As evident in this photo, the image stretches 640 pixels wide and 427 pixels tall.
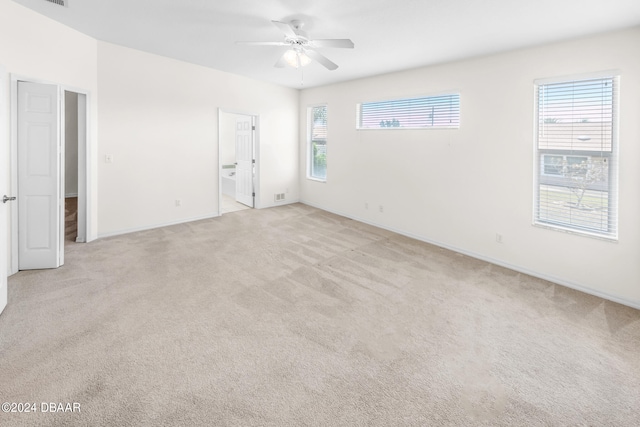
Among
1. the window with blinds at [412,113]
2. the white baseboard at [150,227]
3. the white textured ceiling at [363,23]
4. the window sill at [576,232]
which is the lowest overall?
the white baseboard at [150,227]

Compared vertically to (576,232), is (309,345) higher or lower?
lower

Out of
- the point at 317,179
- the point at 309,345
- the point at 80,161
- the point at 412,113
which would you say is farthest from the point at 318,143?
the point at 309,345

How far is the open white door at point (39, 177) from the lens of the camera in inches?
131

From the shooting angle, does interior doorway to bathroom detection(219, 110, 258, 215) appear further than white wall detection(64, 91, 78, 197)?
No

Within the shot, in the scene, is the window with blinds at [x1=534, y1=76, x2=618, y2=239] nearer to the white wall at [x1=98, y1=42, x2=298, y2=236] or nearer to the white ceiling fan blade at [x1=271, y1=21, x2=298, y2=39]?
the white ceiling fan blade at [x1=271, y1=21, x2=298, y2=39]

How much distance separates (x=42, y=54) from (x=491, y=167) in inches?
214

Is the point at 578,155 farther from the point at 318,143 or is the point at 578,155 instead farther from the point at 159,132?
the point at 159,132

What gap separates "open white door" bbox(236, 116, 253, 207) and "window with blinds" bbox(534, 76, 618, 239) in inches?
203

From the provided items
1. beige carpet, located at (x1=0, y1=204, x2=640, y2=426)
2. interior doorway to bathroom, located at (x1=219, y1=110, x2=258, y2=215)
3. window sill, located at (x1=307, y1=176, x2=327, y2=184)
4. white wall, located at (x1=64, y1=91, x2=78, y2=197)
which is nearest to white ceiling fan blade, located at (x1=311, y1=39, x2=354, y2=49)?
beige carpet, located at (x1=0, y1=204, x2=640, y2=426)

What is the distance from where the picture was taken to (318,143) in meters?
7.04

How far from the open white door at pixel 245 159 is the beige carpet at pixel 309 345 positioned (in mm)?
3296

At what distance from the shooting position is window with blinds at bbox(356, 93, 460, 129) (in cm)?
453

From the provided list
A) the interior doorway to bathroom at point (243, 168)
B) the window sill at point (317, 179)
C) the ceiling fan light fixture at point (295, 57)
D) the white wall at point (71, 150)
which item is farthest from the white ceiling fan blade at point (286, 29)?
the white wall at point (71, 150)

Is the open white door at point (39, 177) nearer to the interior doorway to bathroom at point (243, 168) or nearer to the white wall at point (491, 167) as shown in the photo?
the interior doorway to bathroom at point (243, 168)
